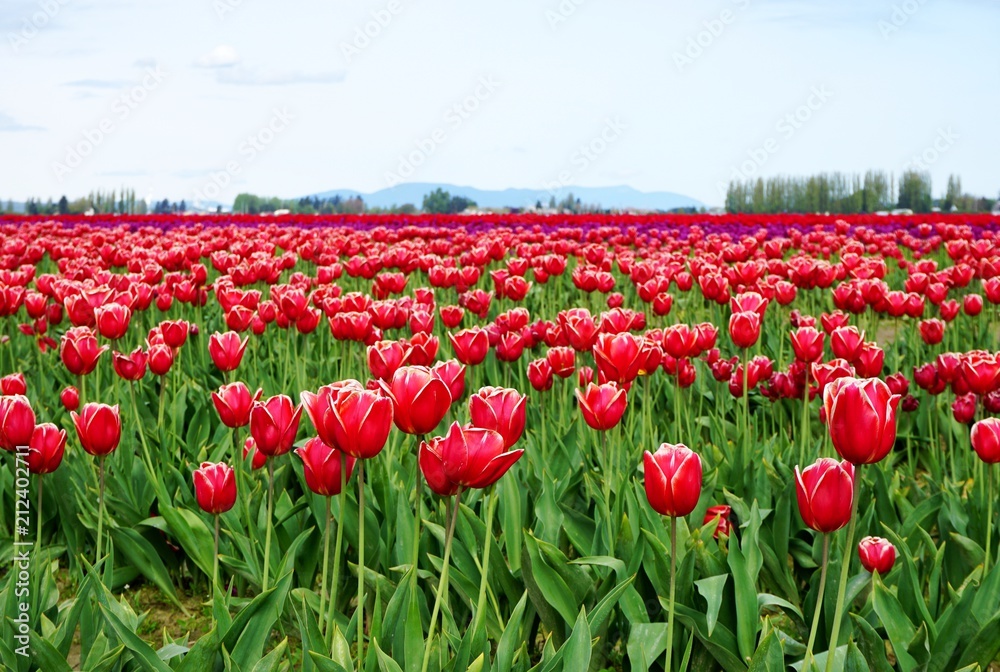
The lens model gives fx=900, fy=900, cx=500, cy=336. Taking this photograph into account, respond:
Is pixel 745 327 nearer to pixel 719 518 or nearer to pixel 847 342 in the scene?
pixel 847 342

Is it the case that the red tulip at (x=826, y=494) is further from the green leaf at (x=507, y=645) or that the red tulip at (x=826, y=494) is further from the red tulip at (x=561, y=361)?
the red tulip at (x=561, y=361)

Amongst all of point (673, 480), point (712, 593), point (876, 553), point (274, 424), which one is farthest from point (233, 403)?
point (876, 553)

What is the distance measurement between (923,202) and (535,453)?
3469 inches

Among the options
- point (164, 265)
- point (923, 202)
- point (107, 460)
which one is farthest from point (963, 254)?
point (923, 202)

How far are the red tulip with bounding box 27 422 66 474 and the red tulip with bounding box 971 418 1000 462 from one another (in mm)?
2895

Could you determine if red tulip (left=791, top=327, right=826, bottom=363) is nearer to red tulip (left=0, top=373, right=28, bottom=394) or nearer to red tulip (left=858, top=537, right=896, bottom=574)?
red tulip (left=858, top=537, right=896, bottom=574)

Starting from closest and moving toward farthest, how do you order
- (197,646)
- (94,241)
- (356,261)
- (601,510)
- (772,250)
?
(197,646), (601,510), (356,261), (772,250), (94,241)

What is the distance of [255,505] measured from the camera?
3.75m

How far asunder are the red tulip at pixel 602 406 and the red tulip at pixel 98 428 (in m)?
1.42

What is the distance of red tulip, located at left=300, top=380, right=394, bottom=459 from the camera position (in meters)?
A: 1.83

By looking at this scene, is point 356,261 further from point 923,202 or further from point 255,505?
point 923,202

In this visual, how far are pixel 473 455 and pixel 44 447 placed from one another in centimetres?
162

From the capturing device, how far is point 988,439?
9.59 feet

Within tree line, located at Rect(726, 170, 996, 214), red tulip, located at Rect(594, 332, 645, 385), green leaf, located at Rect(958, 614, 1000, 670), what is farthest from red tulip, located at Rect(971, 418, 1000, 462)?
tree line, located at Rect(726, 170, 996, 214)
